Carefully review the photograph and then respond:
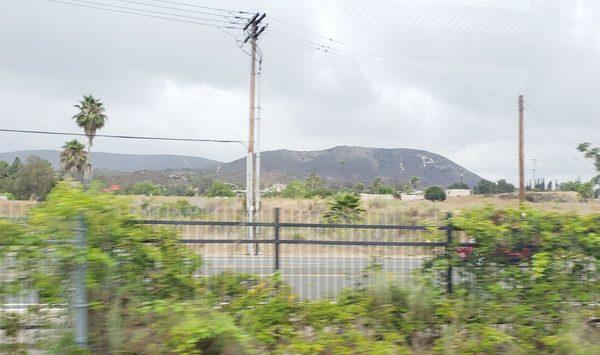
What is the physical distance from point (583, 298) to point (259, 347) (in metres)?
3.58

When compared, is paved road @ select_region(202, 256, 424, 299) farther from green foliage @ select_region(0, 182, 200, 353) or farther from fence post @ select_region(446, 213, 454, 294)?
green foliage @ select_region(0, 182, 200, 353)

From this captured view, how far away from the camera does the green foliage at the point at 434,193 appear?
2633 cm

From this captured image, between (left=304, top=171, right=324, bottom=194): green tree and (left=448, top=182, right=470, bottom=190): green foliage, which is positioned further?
(left=304, top=171, right=324, bottom=194): green tree

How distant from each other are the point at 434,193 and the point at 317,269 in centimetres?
2171

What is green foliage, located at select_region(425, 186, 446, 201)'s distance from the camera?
1037 inches

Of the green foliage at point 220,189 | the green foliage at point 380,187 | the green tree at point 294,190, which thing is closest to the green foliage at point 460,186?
the green foliage at point 380,187

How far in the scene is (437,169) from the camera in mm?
37438

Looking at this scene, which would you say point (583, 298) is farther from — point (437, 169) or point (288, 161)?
point (288, 161)

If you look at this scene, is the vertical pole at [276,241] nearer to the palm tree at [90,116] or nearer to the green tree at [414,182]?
the palm tree at [90,116]

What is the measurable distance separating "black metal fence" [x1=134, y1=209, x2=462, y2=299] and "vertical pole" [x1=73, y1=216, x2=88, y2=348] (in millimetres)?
1570

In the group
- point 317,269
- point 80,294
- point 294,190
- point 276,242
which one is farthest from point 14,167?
point 294,190

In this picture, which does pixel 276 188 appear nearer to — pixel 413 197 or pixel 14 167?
pixel 413 197

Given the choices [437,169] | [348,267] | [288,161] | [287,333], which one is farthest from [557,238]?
[288,161]

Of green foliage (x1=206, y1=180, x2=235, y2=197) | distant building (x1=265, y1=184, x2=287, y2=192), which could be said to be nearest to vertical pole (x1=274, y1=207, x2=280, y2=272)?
green foliage (x1=206, y1=180, x2=235, y2=197)
